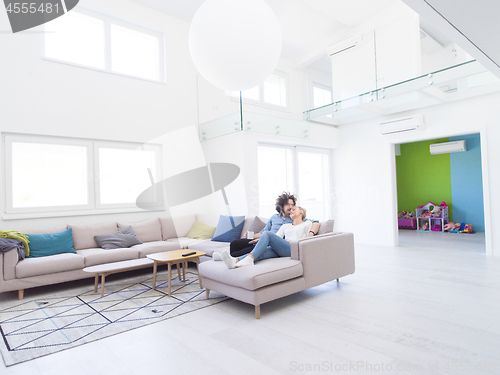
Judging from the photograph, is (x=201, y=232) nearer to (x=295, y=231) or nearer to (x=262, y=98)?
(x=295, y=231)

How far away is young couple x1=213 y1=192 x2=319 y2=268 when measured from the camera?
330 centimetres

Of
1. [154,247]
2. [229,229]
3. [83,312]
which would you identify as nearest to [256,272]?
[83,312]

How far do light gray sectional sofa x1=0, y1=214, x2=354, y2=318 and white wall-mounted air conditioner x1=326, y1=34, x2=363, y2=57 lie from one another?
292 cm

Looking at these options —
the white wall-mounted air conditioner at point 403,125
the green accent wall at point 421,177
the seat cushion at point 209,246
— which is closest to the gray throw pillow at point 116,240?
the seat cushion at point 209,246

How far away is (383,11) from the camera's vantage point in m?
5.12

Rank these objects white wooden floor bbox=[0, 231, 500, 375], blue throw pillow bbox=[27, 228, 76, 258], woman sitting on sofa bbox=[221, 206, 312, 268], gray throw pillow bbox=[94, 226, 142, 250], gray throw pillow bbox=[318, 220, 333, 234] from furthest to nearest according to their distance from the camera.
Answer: gray throw pillow bbox=[94, 226, 142, 250] < blue throw pillow bbox=[27, 228, 76, 258] < gray throw pillow bbox=[318, 220, 333, 234] < woman sitting on sofa bbox=[221, 206, 312, 268] < white wooden floor bbox=[0, 231, 500, 375]

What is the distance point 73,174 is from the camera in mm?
4961

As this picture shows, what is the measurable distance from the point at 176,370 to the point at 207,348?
1.06ft

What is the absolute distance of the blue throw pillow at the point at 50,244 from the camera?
158 inches

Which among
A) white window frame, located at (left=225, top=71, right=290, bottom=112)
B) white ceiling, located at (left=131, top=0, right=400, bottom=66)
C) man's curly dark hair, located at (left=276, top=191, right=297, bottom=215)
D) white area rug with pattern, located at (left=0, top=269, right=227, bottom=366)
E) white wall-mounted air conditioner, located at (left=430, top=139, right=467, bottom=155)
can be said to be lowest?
white area rug with pattern, located at (left=0, top=269, right=227, bottom=366)

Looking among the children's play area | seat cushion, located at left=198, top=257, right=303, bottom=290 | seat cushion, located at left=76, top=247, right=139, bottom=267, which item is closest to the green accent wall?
the children's play area

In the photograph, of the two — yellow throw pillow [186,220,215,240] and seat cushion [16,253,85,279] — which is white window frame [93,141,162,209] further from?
seat cushion [16,253,85,279]

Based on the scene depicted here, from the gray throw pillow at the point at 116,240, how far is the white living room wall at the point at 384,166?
459cm

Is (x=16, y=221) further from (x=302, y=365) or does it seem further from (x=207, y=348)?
(x=302, y=365)
